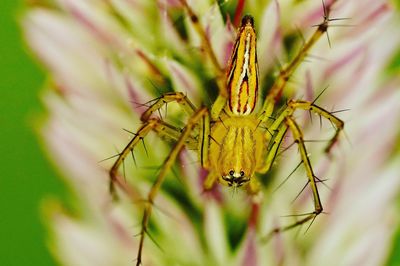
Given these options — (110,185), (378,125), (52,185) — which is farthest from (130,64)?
(52,185)

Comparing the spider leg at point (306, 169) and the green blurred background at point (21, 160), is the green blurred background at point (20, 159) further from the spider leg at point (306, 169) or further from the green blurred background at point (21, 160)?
the spider leg at point (306, 169)

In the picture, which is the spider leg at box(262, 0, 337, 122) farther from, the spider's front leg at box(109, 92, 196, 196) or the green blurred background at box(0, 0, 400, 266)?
the green blurred background at box(0, 0, 400, 266)

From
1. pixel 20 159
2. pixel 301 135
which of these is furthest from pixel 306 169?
pixel 20 159

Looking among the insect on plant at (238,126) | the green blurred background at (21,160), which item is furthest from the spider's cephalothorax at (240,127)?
the green blurred background at (21,160)

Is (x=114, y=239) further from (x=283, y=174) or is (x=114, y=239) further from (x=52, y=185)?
(x=52, y=185)

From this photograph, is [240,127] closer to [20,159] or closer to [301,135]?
[301,135]
